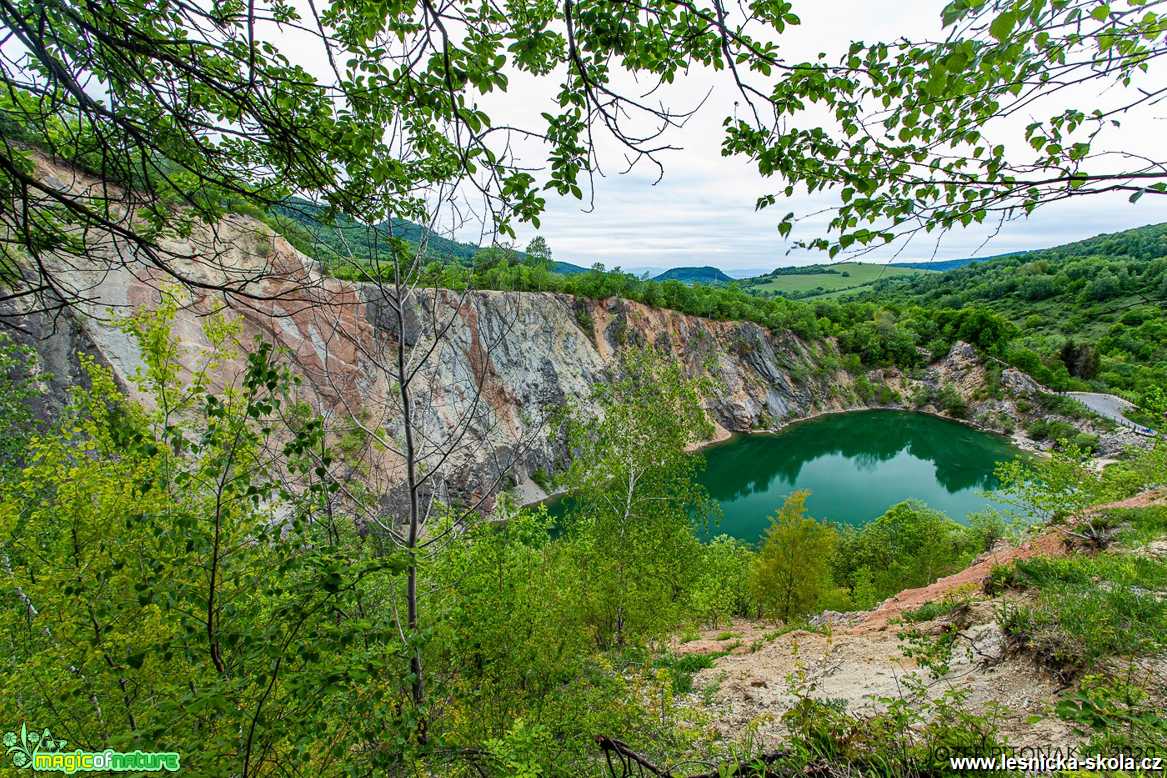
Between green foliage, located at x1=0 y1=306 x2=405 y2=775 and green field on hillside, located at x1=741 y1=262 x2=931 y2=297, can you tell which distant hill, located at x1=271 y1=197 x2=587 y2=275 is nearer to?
green foliage, located at x1=0 y1=306 x2=405 y2=775

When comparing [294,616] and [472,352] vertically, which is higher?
[472,352]

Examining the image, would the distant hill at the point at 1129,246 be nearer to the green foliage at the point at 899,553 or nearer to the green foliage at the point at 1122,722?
the green foliage at the point at 899,553

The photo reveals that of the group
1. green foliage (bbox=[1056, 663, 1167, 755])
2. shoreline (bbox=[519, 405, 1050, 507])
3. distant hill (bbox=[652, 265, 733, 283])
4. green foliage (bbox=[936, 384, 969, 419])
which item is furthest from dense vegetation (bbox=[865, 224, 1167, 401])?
distant hill (bbox=[652, 265, 733, 283])

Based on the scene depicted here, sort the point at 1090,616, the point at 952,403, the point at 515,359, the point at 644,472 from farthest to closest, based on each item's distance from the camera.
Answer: the point at 952,403 → the point at 515,359 → the point at 644,472 → the point at 1090,616

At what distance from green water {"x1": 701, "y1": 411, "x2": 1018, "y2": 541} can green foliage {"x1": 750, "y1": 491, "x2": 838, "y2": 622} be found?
904cm

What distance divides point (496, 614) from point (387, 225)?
3.80 meters

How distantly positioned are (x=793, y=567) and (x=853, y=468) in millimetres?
26814

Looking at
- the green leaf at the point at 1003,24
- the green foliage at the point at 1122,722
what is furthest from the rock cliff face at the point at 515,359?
the green foliage at the point at 1122,722

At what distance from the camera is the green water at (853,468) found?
2752 centimetres

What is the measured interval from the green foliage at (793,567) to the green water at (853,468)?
904 centimetres

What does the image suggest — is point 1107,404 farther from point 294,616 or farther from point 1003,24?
point 294,616

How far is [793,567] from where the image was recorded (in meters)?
13.0

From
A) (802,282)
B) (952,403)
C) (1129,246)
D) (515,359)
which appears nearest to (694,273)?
(802,282)

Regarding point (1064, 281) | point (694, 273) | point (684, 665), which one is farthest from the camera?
point (694, 273)
